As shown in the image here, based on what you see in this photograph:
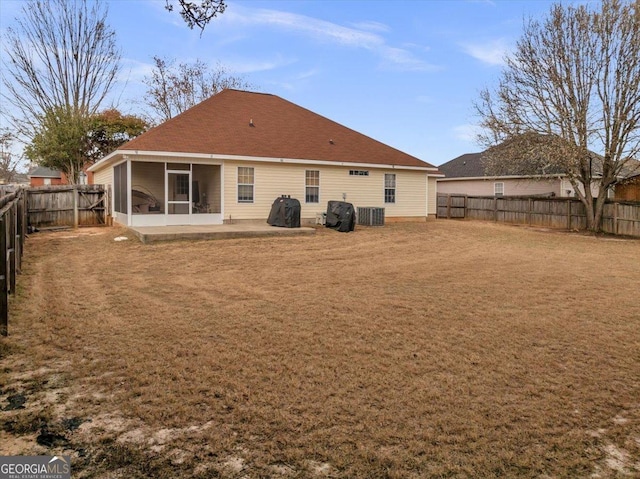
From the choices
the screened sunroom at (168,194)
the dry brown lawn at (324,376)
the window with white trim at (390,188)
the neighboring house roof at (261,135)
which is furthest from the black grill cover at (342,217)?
the dry brown lawn at (324,376)

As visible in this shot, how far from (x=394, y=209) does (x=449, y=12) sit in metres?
9.59

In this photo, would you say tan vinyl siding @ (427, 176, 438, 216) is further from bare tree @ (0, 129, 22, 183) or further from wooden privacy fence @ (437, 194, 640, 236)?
bare tree @ (0, 129, 22, 183)

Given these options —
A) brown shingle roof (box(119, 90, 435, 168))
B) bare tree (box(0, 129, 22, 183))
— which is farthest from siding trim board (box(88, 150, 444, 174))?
bare tree (box(0, 129, 22, 183))

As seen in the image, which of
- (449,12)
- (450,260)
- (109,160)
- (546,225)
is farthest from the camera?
(546,225)

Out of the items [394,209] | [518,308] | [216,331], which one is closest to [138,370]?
[216,331]

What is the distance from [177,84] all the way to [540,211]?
2712cm

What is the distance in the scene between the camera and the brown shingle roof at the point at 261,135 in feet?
51.8

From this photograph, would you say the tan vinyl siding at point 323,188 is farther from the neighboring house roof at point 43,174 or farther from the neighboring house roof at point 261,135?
the neighboring house roof at point 43,174

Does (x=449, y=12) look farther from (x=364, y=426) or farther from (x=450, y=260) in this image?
(x=364, y=426)

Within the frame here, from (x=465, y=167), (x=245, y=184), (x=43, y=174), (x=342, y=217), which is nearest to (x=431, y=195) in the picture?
(x=342, y=217)

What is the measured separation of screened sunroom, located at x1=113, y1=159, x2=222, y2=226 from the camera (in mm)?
15422

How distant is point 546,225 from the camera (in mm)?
22422

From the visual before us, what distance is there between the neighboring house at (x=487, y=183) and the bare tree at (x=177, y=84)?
18909mm

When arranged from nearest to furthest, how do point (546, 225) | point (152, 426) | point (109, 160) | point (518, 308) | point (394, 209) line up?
point (152, 426), point (518, 308), point (109, 160), point (394, 209), point (546, 225)
